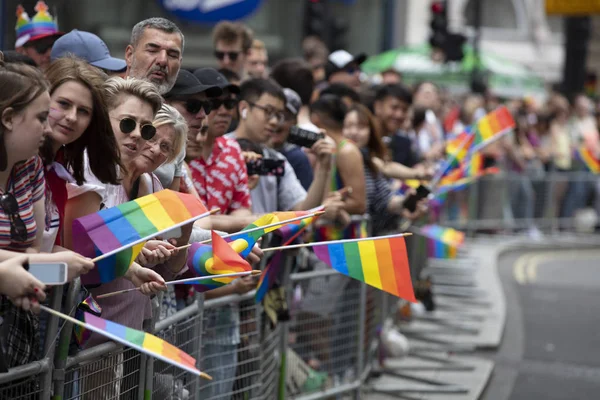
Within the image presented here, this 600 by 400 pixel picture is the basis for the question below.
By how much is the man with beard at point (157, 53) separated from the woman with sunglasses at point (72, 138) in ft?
2.53

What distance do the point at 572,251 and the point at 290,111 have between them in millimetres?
12538

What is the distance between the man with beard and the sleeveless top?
2.17 metres

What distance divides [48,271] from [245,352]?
2636 millimetres

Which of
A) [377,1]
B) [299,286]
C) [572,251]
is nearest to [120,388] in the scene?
[299,286]

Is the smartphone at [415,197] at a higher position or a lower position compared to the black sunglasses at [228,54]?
lower

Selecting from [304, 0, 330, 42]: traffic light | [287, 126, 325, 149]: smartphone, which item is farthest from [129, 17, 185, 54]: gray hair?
[304, 0, 330, 42]: traffic light

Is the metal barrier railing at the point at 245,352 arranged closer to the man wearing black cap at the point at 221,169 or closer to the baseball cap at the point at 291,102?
the man wearing black cap at the point at 221,169

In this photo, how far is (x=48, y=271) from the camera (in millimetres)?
3127

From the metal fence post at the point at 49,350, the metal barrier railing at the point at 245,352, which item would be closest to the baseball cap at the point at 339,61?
the metal barrier railing at the point at 245,352

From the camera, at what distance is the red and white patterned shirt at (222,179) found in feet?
19.0

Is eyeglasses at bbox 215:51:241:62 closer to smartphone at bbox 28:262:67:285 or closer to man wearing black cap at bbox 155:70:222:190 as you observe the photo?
man wearing black cap at bbox 155:70:222:190

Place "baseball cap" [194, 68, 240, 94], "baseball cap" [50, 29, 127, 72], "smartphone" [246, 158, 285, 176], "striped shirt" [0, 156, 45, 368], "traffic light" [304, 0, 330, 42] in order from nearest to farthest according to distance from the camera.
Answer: "striped shirt" [0, 156, 45, 368] < "baseball cap" [194, 68, 240, 94] < "baseball cap" [50, 29, 127, 72] < "smartphone" [246, 158, 285, 176] < "traffic light" [304, 0, 330, 42]

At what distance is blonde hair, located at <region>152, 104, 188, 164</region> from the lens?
4.57 meters

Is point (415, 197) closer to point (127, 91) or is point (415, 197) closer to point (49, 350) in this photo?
point (127, 91)
